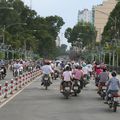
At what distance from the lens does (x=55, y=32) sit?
177500mm

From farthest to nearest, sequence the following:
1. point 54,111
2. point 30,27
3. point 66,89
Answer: point 30,27
point 66,89
point 54,111

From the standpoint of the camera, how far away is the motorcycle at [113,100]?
20.4m

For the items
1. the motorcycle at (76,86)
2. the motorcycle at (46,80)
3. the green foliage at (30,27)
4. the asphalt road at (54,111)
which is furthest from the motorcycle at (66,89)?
the green foliage at (30,27)

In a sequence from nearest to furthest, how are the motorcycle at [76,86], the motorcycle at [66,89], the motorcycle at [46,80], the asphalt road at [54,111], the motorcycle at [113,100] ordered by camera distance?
the asphalt road at [54,111] → the motorcycle at [113,100] → the motorcycle at [66,89] → the motorcycle at [76,86] → the motorcycle at [46,80]

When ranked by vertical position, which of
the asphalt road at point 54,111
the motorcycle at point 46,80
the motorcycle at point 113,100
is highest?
the motorcycle at point 46,80

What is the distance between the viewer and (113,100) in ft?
67.5

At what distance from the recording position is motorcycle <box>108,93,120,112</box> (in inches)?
802

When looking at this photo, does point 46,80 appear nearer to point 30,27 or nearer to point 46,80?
point 46,80

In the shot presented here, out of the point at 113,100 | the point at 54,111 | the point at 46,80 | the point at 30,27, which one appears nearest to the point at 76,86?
the point at 46,80

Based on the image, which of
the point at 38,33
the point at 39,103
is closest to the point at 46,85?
the point at 39,103

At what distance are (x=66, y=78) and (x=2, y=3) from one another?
107838 mm

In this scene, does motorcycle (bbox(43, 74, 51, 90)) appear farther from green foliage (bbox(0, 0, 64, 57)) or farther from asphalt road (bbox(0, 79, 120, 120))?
green foliage (bbox(0, 0, 64, 57))

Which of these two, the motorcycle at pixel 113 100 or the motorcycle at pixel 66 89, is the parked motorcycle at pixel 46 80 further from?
the motorcycle at pixel 113 100

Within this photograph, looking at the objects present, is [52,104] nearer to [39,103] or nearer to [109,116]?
[39,103]
